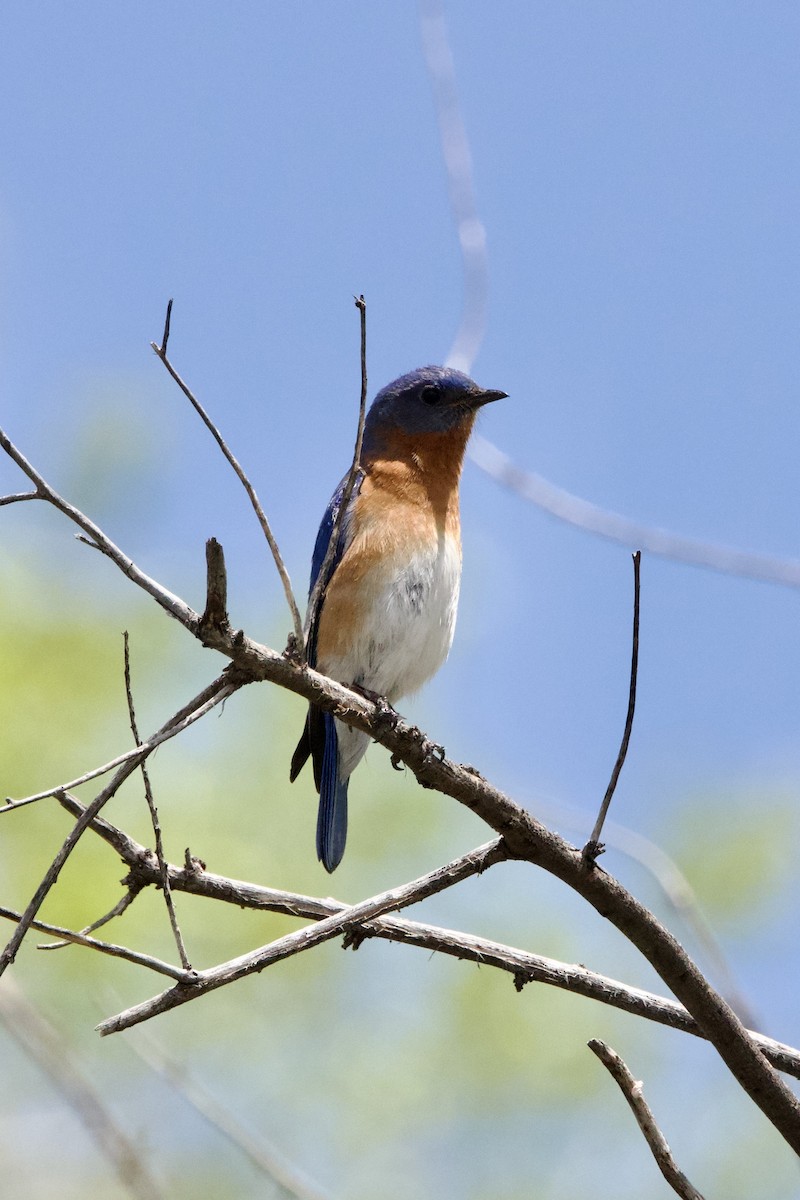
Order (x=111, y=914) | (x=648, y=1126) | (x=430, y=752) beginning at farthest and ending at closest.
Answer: (x=430, y=752)
(x=648, y=1126)
(x=111, y=914)

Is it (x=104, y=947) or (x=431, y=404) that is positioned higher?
(x=431, y=404)

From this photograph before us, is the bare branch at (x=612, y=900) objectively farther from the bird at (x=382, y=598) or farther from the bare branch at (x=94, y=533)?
the bird at (x=382, y=598)

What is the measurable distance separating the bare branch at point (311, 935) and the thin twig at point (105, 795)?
1.09 ft

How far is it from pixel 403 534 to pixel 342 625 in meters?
0.53

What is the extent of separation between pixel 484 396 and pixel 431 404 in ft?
0.99

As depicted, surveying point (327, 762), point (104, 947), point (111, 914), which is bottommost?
point (104, 947)

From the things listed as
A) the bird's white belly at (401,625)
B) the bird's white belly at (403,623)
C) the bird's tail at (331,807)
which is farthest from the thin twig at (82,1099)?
the bird's white belly at (403,623)

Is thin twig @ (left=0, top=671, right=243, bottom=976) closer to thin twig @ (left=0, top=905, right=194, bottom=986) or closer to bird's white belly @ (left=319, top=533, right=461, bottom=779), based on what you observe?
thin twig @ (left=0, top=905, right=194, bottom=986)

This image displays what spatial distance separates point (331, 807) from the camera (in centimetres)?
631

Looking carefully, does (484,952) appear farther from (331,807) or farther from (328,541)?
(328,541)

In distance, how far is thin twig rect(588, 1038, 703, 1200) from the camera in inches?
139

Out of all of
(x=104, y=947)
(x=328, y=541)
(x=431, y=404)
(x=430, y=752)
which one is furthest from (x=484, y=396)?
(x=104, y=947)

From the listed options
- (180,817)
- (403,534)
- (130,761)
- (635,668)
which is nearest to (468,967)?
(180,817)

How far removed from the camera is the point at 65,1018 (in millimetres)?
9578
